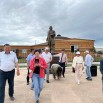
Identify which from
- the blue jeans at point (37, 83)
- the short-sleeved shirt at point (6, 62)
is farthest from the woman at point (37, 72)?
the short-sleeved shirt at point (6, 62)

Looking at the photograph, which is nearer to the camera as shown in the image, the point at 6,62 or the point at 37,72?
the point at 6,62

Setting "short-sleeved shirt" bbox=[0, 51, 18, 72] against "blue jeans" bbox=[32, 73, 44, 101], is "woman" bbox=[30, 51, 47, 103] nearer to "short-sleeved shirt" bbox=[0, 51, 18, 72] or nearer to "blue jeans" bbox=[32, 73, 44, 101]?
"blue jeans" bbox=[32, 73, 44, 101]

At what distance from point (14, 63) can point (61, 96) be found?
2.16 meters

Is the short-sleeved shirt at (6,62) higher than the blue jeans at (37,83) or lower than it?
higher

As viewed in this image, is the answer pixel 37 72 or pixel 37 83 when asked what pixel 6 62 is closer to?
pixel 37 72

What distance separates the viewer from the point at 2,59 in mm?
8102

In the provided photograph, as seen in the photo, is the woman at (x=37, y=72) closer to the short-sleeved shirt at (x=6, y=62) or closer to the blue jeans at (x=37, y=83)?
the blue jeans at (x=37, y=83)

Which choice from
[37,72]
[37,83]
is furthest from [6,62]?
[37,83]

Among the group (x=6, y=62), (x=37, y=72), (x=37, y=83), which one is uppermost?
(x=6, y=62)

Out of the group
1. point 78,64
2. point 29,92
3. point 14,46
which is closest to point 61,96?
point 29,92

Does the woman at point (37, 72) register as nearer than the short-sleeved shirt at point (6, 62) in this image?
No

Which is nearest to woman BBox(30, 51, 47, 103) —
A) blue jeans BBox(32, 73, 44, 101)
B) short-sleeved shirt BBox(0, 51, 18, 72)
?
blue jeans BBox(32, 73, 44, 101)

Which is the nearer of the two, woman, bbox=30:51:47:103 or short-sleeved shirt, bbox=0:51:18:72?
short-sleeved shirt, bbox=0:51:18:72

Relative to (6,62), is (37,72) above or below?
below
